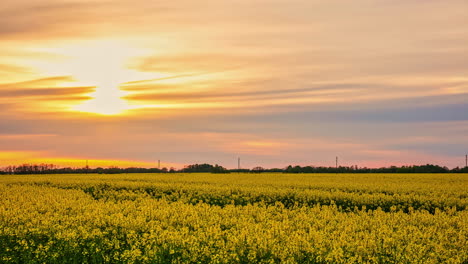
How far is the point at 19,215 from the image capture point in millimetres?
17438

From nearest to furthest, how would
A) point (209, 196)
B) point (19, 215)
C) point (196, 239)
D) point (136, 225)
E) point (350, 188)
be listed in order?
point (196, 239)
point (136, 225)
point (19, 215)
point (209, 196)
point (350, 188)

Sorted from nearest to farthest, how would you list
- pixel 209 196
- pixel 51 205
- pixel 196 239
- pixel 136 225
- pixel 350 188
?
pixel 196 239 < pixel 136 225 < pixel 51 205 < pixel 209 196 < pixel 350 188

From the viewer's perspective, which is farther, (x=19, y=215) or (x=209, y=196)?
(x=209, y=196)

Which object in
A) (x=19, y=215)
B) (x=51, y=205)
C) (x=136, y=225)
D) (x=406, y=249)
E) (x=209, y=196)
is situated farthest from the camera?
(x=209, y=196)

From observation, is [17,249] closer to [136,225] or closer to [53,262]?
[53,262]

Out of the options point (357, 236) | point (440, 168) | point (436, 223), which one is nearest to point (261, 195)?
point (436, 223)

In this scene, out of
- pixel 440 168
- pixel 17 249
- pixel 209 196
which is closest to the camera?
pixel 17 249

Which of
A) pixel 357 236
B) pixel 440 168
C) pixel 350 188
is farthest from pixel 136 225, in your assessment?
pixel 440 168

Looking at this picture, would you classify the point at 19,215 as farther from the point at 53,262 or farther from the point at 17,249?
the point at 53,262

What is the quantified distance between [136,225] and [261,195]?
1496 centimetres

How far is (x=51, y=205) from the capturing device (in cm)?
2083

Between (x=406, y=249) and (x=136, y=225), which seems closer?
(x=406, y=249)

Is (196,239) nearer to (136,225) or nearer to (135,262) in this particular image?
(135,262)

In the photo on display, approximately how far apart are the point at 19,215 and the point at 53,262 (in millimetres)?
6038
